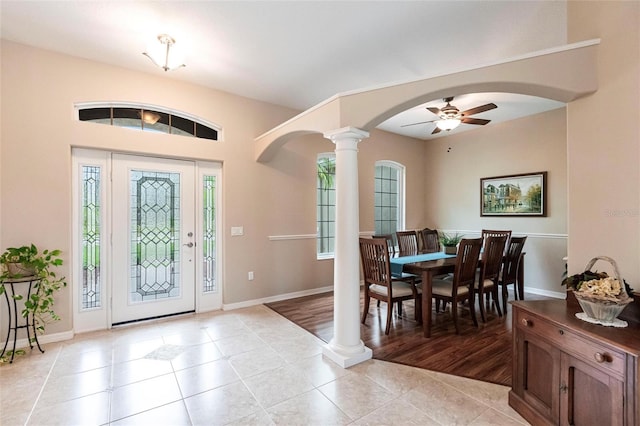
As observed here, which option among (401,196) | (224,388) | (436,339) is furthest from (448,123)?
(224,388)

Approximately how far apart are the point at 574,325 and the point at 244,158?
3972mm

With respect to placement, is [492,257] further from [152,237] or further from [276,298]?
[152,237]

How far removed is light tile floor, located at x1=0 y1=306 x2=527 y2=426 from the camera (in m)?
1.98

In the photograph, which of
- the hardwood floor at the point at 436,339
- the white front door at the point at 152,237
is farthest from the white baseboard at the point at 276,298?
the white front door at the point at 152,237

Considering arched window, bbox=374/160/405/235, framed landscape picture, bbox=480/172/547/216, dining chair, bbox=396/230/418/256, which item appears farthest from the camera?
arched window, bbox=374/160/405/235

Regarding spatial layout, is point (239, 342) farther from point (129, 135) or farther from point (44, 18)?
point (44, 18)

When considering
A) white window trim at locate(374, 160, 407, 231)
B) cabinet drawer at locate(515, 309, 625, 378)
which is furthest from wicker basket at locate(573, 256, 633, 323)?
white window trim at locate(374, 160, 407, 231)

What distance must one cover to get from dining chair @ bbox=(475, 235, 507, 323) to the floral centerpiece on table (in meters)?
1.95

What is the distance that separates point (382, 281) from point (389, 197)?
3245 millimetres

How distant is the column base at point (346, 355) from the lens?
2.64 meters

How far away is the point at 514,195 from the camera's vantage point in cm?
530

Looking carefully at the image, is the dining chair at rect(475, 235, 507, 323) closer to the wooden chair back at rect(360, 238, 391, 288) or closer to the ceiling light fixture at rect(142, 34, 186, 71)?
the wooden chair back at rect(360, 238, 391, 288)

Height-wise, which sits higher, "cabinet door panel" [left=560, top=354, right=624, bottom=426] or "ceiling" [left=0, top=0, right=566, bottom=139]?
"ceiling" [left=0, top=0, right=566, bottom=139]

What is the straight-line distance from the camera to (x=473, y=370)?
256 cm
